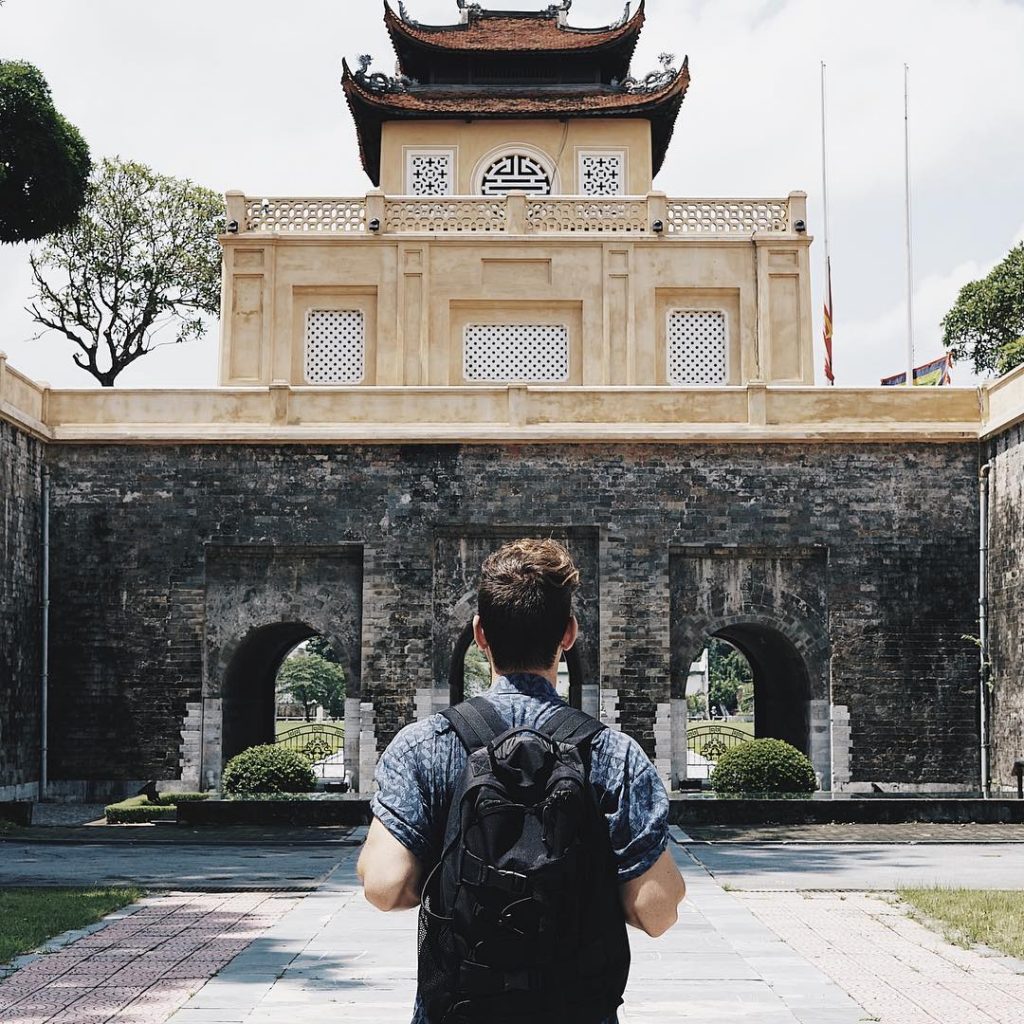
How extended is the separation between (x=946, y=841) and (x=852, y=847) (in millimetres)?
1115

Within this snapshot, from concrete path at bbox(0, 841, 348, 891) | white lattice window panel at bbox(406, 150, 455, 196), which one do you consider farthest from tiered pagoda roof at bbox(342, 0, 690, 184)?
concrete path at bbox(0, 841, 348, 891)

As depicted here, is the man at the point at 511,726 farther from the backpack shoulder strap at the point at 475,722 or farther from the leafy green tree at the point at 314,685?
the leafy green tree at the point at 314,685

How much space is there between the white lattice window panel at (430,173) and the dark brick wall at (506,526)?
7.33m

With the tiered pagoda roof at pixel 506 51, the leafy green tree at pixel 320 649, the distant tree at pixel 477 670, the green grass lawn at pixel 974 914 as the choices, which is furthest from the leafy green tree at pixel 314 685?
the green grass lawn at pixel 974 914

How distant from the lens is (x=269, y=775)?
1772 centimetres

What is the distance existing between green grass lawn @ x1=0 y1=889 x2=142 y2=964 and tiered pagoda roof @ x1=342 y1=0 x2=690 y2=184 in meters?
18.7

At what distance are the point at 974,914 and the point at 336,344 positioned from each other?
17.0 metres

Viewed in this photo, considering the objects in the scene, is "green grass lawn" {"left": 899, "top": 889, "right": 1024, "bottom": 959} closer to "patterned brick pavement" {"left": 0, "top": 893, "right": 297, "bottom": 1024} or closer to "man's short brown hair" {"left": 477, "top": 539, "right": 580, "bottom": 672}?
"patterned brick pavement" {"left": 0, "top": 893, "right": 297, "bottom": 1024}

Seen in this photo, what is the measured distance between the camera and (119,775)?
20562 mm

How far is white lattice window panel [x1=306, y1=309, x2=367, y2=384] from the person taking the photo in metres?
24.1

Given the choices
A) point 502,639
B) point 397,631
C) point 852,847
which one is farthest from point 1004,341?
point 502,639

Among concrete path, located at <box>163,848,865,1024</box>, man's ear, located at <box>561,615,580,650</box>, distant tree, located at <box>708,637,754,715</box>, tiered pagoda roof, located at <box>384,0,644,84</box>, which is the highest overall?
tiered pagoda roof, located at <box>384,0,644,84</box>

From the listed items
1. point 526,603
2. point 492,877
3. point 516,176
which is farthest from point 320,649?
point 492,877

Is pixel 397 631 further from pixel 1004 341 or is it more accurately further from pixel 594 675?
pixel 1004 341
